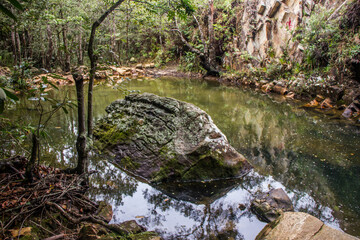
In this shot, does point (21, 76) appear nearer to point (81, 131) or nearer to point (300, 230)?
point (81, 131)

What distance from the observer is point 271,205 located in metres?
3.09

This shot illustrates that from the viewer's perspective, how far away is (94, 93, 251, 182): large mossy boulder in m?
3.77

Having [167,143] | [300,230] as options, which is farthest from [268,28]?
[300,230]

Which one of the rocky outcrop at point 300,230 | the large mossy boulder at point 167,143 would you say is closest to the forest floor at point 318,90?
the large mossy boulder at point 167,143

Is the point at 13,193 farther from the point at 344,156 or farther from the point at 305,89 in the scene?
the point at 305,89

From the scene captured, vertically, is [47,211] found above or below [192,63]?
below

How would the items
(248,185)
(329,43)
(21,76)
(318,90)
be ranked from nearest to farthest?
Result: (21,76) → (248,185) → (318,90) → (329,43)

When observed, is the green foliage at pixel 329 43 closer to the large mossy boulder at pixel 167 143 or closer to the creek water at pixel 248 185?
the creek water at pixel 248 185

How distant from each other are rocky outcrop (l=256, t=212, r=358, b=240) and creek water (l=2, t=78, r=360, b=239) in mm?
392

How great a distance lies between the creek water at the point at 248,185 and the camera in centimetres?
284

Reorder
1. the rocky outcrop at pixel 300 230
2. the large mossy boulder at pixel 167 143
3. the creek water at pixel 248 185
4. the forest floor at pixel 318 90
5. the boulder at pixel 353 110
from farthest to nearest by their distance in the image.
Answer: the forest floor at pixel 318 90 → the boulder at pixel 353 110 → the large mossy boulder at pixel 167 143 → the creek water at pixel 248 185 → the rocky outcrop at pixel 300 230

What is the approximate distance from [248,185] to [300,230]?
1.43 m

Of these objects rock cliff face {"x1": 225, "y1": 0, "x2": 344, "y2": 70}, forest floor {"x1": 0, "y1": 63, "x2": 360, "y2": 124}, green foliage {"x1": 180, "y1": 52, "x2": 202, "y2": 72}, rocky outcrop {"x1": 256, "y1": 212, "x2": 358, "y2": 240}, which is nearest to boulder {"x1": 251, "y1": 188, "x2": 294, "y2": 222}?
rocky outcrop {"x1": 256, "y1": 212, "x2": 358, "y2": 240}

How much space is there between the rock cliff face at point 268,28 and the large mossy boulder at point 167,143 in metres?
9.57
